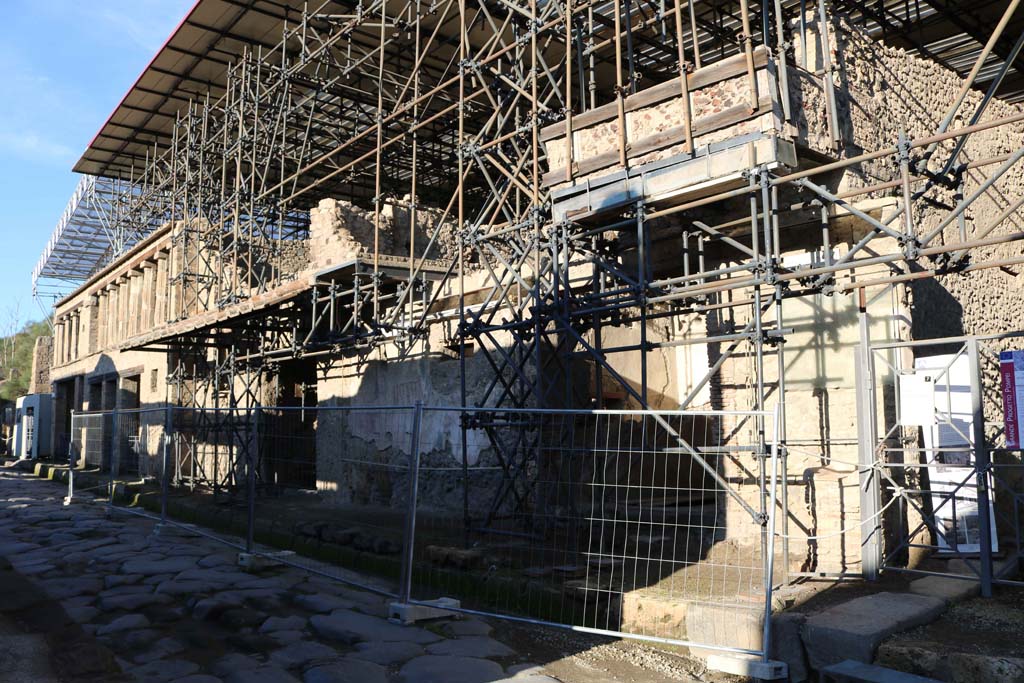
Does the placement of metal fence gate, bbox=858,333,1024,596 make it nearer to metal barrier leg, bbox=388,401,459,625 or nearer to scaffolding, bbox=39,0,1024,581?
scaffolding, bbox=39,0,1024,581

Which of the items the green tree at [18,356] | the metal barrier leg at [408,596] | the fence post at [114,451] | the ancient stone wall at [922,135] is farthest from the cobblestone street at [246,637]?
the green tree at [18,356]

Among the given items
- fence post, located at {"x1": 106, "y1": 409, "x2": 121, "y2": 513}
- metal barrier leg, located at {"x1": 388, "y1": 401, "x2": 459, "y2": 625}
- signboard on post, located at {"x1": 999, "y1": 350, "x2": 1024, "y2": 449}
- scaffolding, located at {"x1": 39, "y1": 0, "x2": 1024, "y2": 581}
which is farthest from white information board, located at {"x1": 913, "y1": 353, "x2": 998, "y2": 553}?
fence post, located at {"x1": 106, "y1": 409, "x2": 121, "y2": 513}

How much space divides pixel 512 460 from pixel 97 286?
26459 millimetres

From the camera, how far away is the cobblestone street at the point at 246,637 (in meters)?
4.93

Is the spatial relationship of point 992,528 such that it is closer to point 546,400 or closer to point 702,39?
point 546,400

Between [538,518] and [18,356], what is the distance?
6605 centimetres

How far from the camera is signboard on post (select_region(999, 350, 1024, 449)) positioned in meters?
6.52

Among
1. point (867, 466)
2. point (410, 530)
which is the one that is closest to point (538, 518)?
point (410, 530)

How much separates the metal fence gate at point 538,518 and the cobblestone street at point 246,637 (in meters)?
0.29

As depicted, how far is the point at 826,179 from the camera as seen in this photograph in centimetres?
797

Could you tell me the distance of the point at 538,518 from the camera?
8.93 meters

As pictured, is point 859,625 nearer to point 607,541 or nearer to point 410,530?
point 410,530

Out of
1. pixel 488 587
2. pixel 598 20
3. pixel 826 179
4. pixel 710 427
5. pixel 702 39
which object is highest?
pixel 702 39

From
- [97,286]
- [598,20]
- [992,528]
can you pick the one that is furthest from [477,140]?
[97,286]
